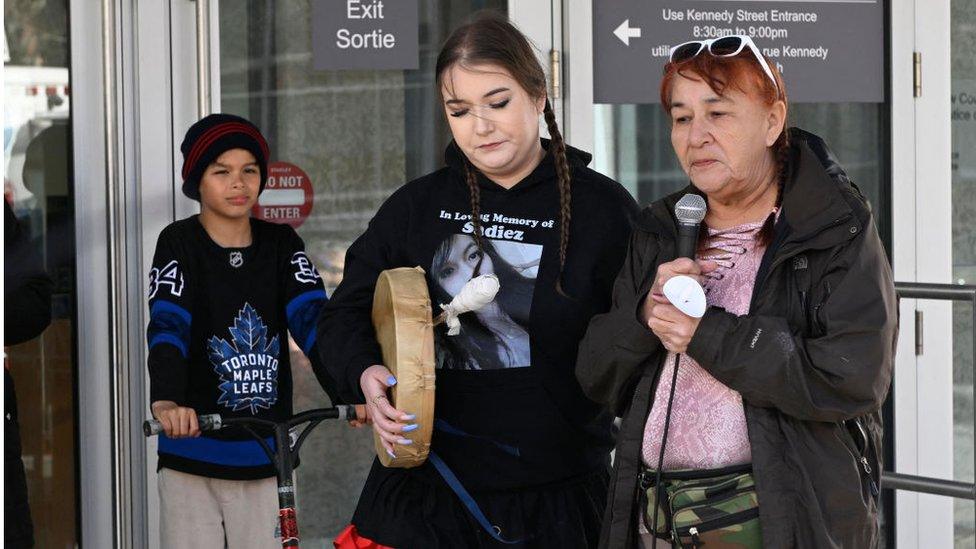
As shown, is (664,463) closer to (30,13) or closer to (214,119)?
(214,119)

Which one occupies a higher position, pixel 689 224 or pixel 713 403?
pixel 689 224

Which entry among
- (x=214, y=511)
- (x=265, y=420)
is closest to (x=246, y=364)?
(x=214, y=511)

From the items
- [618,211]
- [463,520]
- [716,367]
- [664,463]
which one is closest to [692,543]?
[664,463]

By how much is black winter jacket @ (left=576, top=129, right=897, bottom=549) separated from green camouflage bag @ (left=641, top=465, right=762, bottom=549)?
44 millimetres

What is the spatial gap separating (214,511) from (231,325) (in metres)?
0.52

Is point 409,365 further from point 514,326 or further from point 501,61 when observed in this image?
point 501,61

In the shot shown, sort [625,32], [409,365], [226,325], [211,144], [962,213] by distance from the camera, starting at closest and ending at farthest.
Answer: [409,365] < [226,325] < [211,144] < [625,32] < [962,213]

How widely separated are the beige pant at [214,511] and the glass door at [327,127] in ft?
2.50

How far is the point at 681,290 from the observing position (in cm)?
221

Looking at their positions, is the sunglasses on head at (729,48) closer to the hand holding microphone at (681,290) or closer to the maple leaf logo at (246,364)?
the hand holding microphone at (681,290)

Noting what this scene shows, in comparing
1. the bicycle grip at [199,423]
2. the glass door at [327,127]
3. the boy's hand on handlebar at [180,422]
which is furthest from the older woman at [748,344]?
the glass door at [327,127]

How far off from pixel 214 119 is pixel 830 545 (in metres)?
2.34

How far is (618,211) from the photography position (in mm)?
2750

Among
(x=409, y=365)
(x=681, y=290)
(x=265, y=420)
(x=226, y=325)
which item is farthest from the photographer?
(x=226, y=325)
